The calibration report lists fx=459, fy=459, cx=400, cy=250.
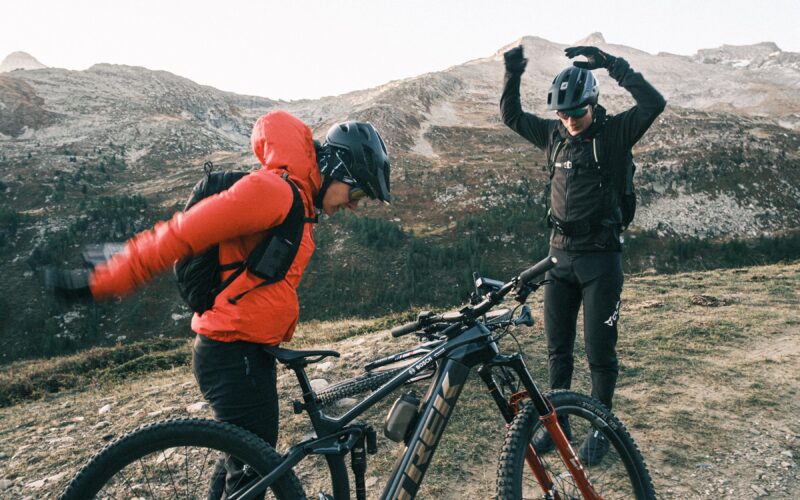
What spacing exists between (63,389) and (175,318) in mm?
18306

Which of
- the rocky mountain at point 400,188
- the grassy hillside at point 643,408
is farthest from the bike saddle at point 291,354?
the rocky mountain at point 400,188

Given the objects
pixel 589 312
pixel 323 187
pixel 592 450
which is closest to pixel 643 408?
pixel 589 312

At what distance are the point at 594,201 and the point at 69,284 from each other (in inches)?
164

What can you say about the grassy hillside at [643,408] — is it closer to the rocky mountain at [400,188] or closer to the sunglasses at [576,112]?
the sunglasses at [576,112]

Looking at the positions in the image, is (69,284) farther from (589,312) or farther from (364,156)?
(589,312)

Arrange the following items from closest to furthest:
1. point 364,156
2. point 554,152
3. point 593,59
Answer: point 364,156 < point 593,59 < point 554,152

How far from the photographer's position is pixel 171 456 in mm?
2775

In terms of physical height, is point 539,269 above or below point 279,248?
below

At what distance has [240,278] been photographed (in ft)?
8.58

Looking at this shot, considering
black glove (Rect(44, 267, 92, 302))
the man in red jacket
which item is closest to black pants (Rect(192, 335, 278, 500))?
the man in red jacket

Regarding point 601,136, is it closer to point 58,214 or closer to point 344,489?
point 344,489

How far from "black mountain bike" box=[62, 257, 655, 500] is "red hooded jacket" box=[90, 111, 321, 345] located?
11.2 inches

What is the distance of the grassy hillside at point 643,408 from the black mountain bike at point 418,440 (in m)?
1.60

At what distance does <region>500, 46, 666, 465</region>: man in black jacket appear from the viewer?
14.3ft
